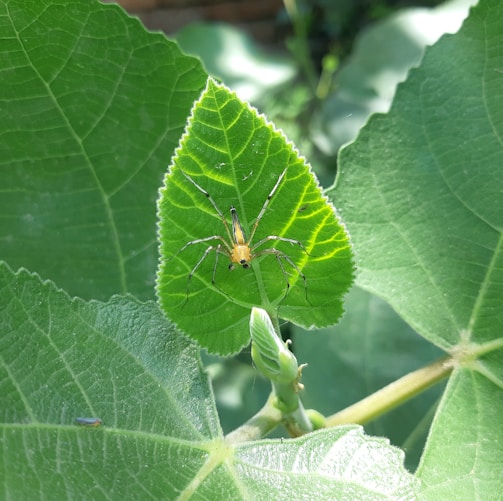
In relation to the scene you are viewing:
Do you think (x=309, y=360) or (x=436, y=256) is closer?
(x=436, y=256)

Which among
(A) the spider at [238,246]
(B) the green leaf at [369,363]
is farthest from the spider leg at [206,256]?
(B) the green leaf at [369,363]

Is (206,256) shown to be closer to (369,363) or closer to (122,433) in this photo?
(122,433)

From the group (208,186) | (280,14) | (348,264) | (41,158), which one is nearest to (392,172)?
(348,264)

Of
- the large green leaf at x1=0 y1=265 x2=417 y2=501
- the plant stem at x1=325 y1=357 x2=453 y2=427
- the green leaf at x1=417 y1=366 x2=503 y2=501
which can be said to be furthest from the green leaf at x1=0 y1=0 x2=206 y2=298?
the green leaf at x1=417 y1=366 x2=503 y2=501

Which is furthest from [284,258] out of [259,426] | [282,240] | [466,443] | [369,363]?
[369,363]

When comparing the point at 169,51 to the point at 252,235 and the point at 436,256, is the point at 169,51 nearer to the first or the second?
the point at 252,235

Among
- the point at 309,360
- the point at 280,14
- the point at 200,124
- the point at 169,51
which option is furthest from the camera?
the point at 280,14

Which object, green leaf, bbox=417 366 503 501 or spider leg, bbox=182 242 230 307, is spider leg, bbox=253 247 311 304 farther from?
green leaf, bbox=417 366 503 501
